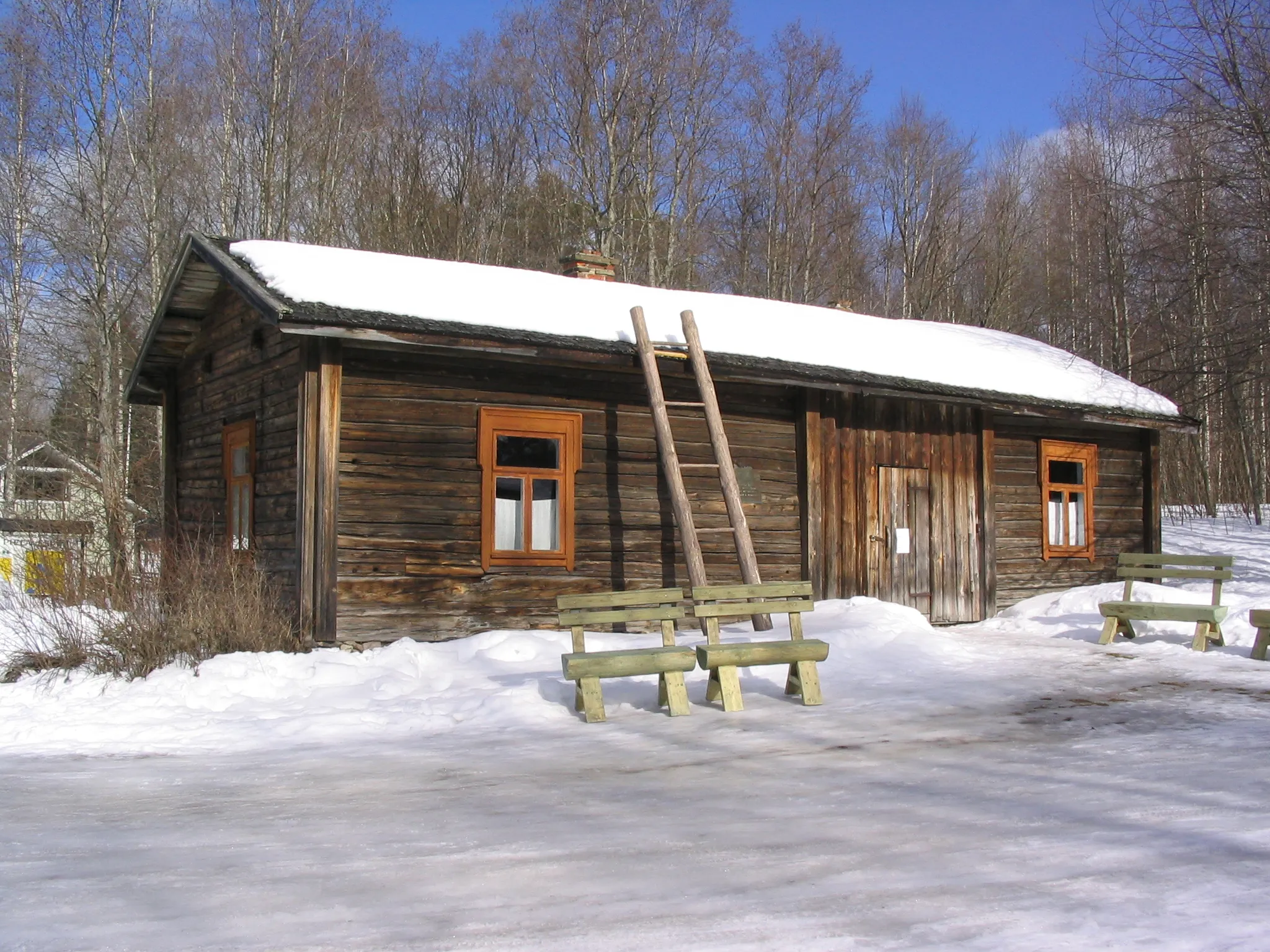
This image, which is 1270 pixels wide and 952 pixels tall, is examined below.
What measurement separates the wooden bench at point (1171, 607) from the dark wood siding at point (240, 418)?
861 cm

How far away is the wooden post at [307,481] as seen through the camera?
10570 mm

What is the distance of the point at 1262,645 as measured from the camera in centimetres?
1048

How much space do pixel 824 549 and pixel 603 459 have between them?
3210 mm

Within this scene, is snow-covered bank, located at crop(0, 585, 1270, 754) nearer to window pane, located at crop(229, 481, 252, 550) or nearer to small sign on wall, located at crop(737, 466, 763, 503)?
small sign on wall, located at crop(737, 466, 763, 503)

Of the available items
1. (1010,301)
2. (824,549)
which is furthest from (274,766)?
(1010,301)

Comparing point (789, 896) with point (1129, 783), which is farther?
point (1129, 783)

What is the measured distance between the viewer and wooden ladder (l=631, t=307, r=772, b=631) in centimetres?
1179

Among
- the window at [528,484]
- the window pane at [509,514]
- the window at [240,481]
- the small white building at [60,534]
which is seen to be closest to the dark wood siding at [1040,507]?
the window at [528,484]

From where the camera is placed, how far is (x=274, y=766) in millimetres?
6672

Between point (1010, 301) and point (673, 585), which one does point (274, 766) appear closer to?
point (673, 585)

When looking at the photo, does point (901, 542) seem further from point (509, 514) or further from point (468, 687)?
point (468, 687)

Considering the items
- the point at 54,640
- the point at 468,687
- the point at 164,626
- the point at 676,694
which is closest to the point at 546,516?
the point at 468,687

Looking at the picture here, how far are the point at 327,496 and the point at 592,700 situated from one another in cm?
409

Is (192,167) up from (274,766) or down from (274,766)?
up
